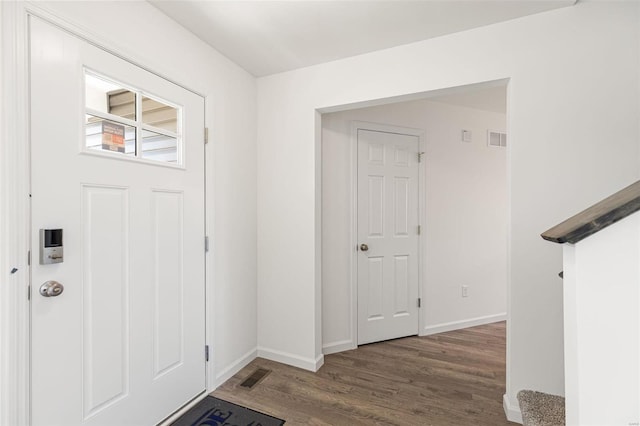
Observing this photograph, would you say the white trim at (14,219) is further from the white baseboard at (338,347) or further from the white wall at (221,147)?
the white baseboard at (338,347)

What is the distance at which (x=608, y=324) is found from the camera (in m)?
0.85

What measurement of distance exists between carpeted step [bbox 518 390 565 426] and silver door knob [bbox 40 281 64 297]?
7.30ft

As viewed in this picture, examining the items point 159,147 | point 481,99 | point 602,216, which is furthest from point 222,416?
point 481,99

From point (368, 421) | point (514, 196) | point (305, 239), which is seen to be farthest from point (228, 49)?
point (368, 421)

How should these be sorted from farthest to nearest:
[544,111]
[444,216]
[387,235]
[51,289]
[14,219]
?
[444,216], [387,235], [544,111], [51,289], [14,219]

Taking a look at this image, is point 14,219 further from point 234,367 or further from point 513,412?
point 513,412

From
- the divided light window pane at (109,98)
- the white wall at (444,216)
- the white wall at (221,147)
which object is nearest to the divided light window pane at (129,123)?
the divided light window pane at (109,98)

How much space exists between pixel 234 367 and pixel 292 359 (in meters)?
0.47

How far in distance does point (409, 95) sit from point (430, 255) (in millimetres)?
1791

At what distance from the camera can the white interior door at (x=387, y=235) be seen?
2.89 metres

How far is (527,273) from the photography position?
177 centimetres

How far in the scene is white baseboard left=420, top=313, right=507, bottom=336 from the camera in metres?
3.17

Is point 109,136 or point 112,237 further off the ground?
point 109,136

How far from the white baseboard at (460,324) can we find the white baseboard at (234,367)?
1.78m
